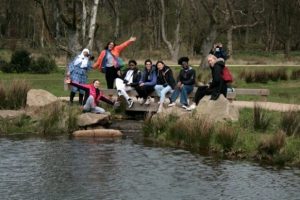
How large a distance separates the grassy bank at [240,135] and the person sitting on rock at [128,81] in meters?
3.04

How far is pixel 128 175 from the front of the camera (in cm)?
1239

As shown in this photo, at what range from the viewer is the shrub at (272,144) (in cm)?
1368

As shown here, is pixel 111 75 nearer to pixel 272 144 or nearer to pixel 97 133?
pixel 97 133

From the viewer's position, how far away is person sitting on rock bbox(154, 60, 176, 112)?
19292mm

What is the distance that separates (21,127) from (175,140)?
4.15 metres

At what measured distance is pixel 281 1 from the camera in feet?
211

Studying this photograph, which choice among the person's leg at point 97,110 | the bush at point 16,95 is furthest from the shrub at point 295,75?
the bush at point 16,95

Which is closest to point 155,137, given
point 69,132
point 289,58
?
point 69,132

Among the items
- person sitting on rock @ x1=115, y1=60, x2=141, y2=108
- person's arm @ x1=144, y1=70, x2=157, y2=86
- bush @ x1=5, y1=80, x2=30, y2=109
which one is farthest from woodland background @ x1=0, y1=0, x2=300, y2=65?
person's arm @ x1=144, y1=70, x2=157, y2=86

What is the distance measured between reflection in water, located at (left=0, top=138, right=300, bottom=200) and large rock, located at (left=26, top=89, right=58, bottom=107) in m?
3.28

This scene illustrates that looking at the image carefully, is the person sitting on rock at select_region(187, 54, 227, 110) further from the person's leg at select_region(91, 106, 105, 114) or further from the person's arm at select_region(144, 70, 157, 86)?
the person's leg at select_region(91, 106, 105, 114)

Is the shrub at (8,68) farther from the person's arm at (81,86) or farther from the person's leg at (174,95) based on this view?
the person's leg at (174,95)

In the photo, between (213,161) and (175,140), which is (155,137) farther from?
(213,161)

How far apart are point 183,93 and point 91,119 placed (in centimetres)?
266
